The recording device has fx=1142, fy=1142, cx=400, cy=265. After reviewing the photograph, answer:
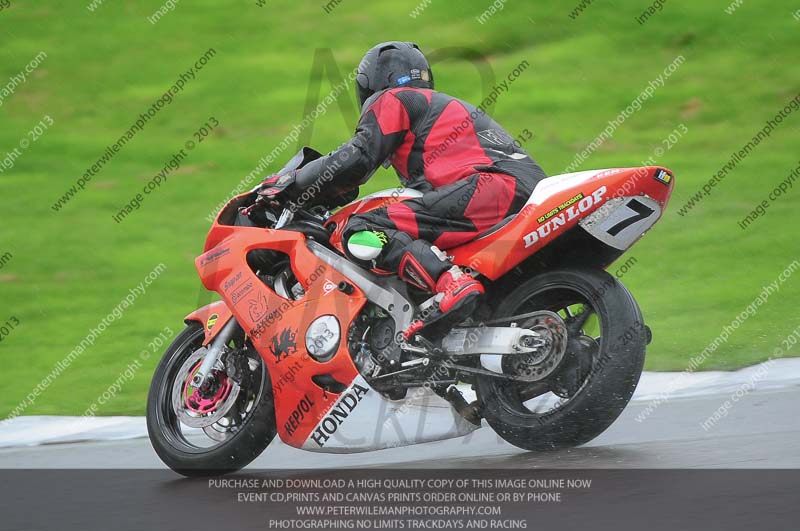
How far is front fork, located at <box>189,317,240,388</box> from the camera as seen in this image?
533cm

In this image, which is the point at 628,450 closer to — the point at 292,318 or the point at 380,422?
the point at 380,422

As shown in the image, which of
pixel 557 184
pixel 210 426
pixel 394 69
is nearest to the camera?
pixel 557 184

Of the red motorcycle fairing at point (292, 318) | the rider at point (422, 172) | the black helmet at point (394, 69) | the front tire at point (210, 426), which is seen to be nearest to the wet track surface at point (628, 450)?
the front tire at point (210, 426)

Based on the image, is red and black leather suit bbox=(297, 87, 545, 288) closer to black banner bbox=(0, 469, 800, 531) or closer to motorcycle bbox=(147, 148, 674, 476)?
motorcycle bbox=(147, 148, 674, 476)

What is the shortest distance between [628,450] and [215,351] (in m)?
1.96

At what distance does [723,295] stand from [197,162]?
6173 mm

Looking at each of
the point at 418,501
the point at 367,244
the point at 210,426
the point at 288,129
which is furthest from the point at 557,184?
the point at 288,129

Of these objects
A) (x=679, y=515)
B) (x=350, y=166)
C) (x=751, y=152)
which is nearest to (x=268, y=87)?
(x=751, y=152)

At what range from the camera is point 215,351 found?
539 cm

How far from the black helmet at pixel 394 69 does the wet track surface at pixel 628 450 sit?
1758mm

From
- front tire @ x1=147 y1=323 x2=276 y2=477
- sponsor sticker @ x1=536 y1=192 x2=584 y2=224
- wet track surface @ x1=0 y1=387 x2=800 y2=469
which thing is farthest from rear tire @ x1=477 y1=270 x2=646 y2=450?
front tire @ x1=147 y1=323 x2=276 y2=477

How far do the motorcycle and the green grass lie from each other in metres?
2.08

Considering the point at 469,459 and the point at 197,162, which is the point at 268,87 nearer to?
the point at 197,162

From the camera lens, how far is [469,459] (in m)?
5.14
